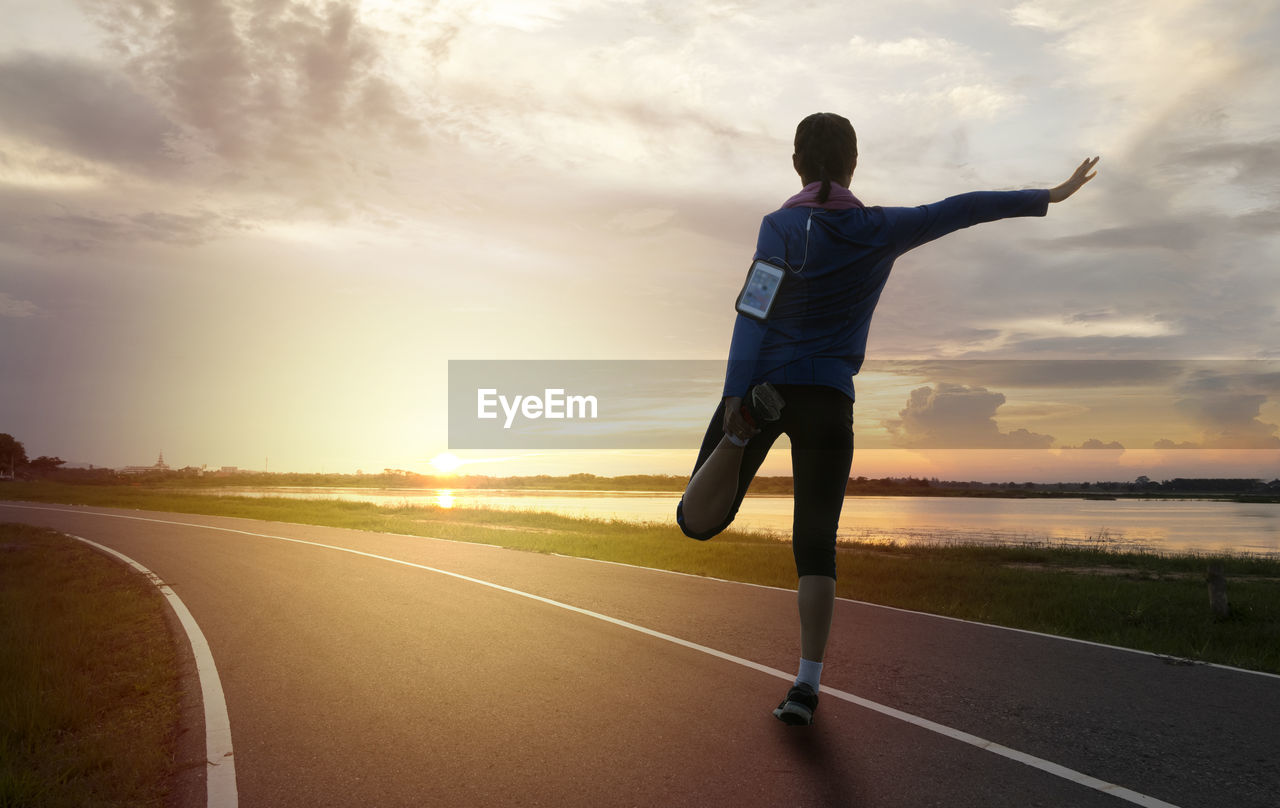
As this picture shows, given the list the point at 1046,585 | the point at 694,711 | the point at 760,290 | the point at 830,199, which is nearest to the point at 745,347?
the point at 760,290

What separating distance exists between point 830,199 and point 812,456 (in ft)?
4.05

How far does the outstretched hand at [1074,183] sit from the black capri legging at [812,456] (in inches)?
55.1

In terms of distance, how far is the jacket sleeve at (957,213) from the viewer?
3.77 metres

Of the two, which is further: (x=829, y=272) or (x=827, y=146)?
(x=827, y=146)

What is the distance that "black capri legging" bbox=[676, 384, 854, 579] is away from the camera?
374cm

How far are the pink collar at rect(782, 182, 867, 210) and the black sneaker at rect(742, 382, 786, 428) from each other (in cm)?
96

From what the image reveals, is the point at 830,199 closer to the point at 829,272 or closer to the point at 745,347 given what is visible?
→ the point at 829,272

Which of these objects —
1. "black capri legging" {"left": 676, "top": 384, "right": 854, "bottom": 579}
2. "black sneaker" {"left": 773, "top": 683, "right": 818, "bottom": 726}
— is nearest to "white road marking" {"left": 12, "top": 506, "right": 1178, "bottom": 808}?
"black sneaker" {"left": 773, "top": 683, "right": 818, "bottom": 726}

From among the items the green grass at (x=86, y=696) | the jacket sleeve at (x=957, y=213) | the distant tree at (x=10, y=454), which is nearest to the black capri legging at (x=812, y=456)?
the jacket sleeve at (x=957, y=213)

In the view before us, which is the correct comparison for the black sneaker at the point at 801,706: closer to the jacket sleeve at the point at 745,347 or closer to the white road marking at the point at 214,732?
the jacket sleeve at the point at 745,347

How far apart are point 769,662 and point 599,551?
476 inches

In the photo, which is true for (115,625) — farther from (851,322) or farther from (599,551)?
(599,551)

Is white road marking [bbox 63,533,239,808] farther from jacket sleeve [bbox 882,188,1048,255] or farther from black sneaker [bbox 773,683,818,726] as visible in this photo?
jacket sleeve [bbox 882,188,1048,255]

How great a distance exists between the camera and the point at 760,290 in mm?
3611
